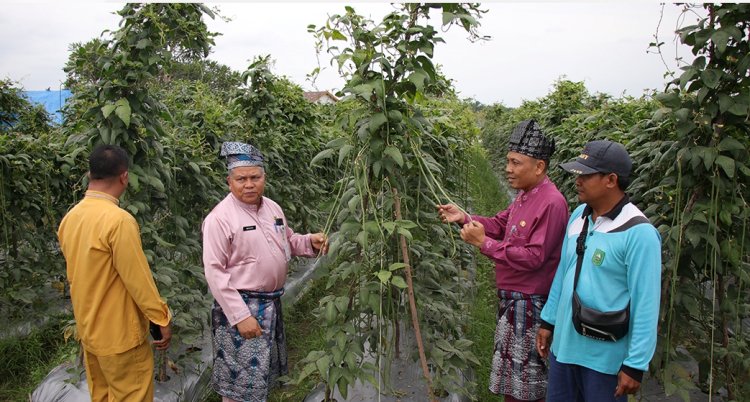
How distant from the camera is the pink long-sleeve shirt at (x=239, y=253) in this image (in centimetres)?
241

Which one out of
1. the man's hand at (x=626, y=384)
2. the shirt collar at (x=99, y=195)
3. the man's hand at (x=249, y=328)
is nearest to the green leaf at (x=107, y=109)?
the shirt collar at (x=99, y=195)

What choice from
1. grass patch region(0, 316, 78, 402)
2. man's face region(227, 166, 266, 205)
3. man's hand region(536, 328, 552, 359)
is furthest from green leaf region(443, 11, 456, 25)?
grass patch region(0, 316, 78, 402)

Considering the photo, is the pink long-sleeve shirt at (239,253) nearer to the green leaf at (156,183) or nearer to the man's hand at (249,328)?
the man's hand at (249,328)

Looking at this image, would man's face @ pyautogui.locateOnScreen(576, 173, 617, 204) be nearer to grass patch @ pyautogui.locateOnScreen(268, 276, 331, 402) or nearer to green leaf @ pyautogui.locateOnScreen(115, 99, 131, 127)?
grass patch @ pyautogui.locateOnScreen(268, 276, 331, 402)

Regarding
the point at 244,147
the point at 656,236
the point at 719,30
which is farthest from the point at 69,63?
the point at 719,30

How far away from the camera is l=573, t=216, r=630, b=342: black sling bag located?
1.90 m

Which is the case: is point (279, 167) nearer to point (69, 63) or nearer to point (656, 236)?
point (69, 63)

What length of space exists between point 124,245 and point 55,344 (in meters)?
2.42

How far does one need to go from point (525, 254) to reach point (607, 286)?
42 centimetres

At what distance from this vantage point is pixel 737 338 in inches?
101

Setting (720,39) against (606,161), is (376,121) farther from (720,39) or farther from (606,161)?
(720,39)

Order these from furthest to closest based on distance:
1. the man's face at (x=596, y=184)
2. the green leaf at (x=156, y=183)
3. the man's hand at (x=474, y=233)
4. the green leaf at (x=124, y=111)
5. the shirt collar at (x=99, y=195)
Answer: the green leaf at (x=156, y=183) < the green leaf at (x=124, y=111) < the man's hand at (x=474, y=233) < the shirt collar at (x=99, y=195) < the man's face at (x=596, y=184)


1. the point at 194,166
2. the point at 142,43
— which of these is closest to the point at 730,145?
the point at 142,43

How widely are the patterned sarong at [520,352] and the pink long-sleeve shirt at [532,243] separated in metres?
0.06
